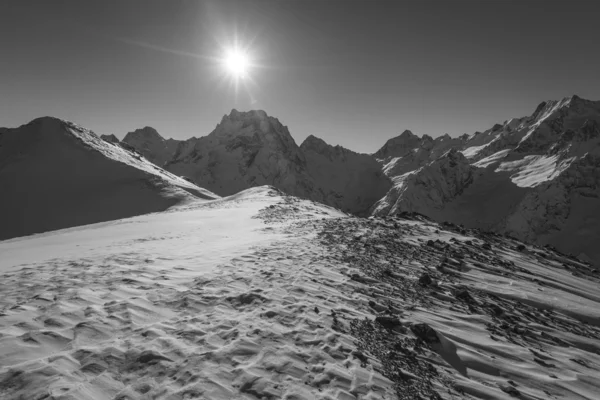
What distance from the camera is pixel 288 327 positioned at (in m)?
5.95

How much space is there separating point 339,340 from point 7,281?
889cm

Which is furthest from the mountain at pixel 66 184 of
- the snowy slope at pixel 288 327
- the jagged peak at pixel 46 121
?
the snowy slope at pixel 288 327

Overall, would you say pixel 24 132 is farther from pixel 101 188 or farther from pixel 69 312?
pixel 69 312

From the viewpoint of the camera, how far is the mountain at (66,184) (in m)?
43.1

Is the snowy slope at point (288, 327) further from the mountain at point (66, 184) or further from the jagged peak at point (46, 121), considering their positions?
the jagged peak at point (46, 121)

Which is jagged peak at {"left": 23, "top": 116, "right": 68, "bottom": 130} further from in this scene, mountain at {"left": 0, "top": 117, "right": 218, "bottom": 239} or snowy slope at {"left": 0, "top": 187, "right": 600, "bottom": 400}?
snowy slope at {"left": 0, "top": 187, "right": 600, "bottom": 400}

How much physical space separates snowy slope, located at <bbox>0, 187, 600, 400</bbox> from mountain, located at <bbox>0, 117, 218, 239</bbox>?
38418 mm

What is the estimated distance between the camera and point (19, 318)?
17.6 ft

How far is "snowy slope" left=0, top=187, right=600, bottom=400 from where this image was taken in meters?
4.25

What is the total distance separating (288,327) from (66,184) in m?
61.6

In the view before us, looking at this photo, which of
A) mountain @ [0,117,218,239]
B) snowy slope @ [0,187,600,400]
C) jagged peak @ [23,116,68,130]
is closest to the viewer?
snowy slope @ [0,187,600,400]

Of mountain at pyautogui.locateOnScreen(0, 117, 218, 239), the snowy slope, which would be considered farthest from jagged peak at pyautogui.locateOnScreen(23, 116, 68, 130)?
the snowy slope

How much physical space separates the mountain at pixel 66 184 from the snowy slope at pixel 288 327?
126ft

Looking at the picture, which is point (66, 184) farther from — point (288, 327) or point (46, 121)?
point (288, 327)
